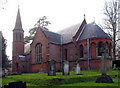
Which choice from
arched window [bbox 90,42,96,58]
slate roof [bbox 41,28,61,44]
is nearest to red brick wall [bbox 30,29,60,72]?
slate roof [bbox 41,28,61,44]

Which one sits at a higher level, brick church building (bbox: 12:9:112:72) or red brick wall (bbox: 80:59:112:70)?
brick church building (bbox: 12:9:112:72)

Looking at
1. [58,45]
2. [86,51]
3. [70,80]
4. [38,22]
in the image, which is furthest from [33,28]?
[70,80]

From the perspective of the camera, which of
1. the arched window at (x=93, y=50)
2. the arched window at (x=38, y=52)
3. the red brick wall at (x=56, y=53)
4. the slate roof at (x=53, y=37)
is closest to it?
the arched window at (x=93, y=50)

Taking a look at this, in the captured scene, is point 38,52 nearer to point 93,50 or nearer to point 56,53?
point 56,53

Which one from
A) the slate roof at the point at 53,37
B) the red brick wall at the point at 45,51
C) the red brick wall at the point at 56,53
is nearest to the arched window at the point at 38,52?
the red brick wall at the point at 45,51

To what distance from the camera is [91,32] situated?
1202 inches

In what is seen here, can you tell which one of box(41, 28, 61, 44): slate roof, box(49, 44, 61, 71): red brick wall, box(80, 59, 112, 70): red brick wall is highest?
box(41, 28, 61, 44): slate roof

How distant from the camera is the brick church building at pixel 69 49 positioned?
29.0 m

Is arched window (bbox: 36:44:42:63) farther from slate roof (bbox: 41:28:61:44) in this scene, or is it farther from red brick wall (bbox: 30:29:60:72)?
slate roof (bbox: 41:28:61:44)

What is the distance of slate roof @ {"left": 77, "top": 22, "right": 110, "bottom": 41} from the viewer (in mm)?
29281

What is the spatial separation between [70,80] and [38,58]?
21416 mm

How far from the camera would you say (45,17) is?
62.1 m

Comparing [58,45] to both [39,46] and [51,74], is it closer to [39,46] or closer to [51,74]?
[39,46]

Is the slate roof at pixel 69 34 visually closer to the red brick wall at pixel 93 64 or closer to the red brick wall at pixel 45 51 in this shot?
the red brick wall at pixel 45 51
